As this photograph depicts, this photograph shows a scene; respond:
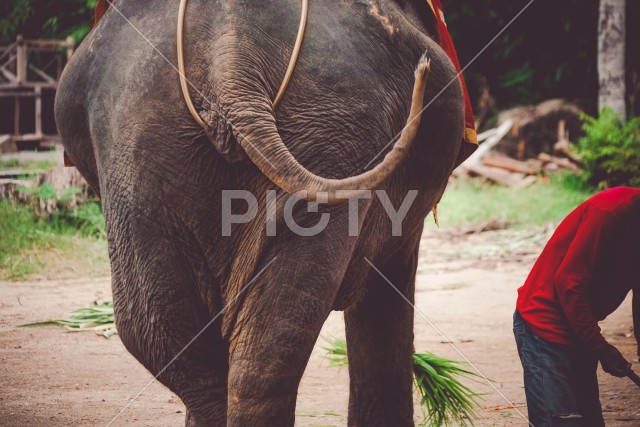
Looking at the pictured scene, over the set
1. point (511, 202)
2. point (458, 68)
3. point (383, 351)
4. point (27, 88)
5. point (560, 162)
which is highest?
point (27, 88)

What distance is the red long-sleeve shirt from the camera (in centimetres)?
289

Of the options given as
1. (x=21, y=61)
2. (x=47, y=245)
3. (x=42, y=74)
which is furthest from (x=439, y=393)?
(x=42, y=74)

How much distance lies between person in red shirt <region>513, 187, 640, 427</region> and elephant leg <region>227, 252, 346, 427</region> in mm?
988

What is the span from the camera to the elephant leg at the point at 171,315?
2490 mm

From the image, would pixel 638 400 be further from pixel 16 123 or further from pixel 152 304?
pixel 16 123

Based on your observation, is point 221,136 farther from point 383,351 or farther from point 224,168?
point 383,351

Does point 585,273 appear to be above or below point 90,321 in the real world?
above

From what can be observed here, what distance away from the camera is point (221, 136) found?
241 centimetres

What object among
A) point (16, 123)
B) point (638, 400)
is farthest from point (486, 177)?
point (638, 400)

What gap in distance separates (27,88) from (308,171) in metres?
12.0

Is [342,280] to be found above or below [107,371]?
above

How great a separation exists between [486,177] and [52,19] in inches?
304

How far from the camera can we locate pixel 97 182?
9.52 ft

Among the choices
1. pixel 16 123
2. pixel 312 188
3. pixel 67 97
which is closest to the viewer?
pixel 312 188
